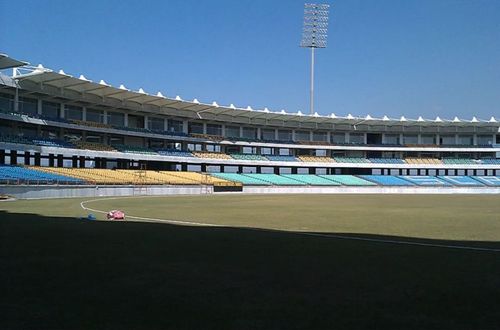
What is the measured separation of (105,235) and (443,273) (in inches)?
348

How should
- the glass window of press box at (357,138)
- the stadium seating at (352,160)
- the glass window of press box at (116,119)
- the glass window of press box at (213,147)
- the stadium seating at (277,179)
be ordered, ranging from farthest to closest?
the glass window of press box at (357,138) < the stadium seating at (352,160) < the glass window of press box at (213,147) < the stadium seating at (277,179) < the glass window of press box at (116,119)

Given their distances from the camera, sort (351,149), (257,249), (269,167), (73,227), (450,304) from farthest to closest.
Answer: (351,149) → (269,167) → (73,227) → (257,249) → (450,304)

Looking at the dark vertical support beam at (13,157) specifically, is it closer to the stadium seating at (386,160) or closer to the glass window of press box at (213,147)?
the glass window of press box at (213,147)

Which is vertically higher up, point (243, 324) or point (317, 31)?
point (317, 31)

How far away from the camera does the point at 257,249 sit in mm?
10328

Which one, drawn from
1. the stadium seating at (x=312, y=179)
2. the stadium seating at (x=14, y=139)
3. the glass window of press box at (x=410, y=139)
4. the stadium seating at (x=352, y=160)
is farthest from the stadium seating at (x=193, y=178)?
the glass window of press box at (x=410, y=139)

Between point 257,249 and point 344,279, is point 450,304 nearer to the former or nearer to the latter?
point 344,279

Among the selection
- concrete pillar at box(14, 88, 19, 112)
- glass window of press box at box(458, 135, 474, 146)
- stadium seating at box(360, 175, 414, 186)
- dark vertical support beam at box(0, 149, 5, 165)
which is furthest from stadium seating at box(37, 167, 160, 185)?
glass window of press box at box(458, 135, 474, 146)

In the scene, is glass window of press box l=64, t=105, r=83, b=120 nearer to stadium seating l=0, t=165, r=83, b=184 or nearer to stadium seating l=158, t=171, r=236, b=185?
stadium seating l=158, t=171, r=236, b=185

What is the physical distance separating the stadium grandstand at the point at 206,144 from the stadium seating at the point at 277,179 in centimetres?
19

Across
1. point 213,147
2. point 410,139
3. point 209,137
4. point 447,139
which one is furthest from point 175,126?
point 447,139

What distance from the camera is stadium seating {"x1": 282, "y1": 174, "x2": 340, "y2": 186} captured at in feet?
242

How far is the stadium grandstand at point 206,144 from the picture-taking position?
5084 cm

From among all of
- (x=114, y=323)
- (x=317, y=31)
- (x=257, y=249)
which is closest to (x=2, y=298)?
(x=114, y=323)
